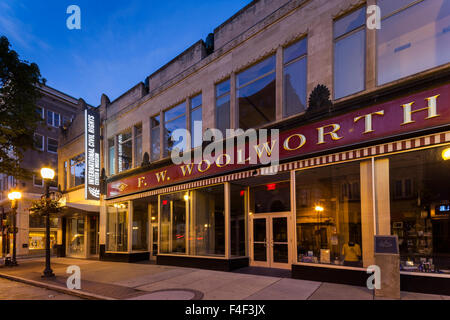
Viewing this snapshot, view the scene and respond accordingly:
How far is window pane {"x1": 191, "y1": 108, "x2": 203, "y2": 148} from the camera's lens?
43.2ft

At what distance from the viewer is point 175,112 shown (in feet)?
48.7

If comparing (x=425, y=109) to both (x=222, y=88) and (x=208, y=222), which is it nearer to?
(x=222, y=88)

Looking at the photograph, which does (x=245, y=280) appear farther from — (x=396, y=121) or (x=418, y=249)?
(x=396, y=121)

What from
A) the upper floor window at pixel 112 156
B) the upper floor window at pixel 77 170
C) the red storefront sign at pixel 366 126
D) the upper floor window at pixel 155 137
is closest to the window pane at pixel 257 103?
the red storefront sign at pixel 366 126

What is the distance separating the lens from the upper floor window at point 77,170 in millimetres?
21766

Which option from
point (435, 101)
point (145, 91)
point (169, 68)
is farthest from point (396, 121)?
point (145, 91)

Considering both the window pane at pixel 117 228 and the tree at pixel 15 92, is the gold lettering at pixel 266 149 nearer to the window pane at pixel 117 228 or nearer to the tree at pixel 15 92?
the window pane at pixel 117 228

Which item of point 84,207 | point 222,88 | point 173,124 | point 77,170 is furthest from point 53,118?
point 222,88

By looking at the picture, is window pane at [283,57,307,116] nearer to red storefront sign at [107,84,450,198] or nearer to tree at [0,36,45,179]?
red storefront sign at [107,84,450,198]

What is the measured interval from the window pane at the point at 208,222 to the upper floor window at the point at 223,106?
267 centimetres

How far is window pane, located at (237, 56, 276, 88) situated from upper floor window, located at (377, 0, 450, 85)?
12.6ft

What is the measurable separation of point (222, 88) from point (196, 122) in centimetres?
211

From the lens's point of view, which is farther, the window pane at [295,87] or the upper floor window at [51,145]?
the upper floor window at [51,145]

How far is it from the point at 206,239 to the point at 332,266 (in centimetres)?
579
